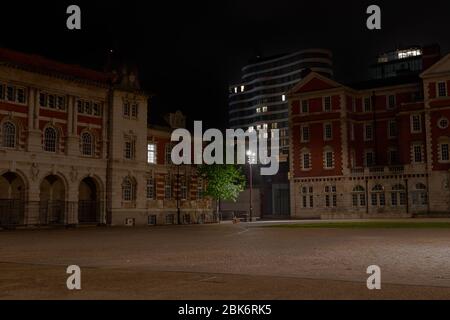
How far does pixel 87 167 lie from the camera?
49.4 m

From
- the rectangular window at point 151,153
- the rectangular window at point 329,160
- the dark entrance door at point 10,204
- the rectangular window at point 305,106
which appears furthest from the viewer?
the rectangular window at point 305,106

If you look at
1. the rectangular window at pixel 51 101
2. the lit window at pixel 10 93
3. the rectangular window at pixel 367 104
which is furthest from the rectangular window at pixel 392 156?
the lit window at pixel 10 93

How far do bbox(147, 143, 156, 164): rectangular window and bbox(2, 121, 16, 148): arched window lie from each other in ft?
51.9

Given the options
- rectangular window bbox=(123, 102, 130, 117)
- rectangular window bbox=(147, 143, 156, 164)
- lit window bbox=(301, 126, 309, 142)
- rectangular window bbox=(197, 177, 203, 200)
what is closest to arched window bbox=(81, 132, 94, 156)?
rectangular window bbox=(123, 102, 130, 117)

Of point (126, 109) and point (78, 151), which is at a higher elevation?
point (126, 109)

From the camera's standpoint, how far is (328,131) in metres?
71.0

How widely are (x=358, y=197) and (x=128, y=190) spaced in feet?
101

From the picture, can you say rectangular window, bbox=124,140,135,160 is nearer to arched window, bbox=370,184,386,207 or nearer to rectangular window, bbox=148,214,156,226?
rectangular window, bbox=148,214,156,226

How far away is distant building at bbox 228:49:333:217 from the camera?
136000 millimetres

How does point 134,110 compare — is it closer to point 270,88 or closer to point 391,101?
point 391,101

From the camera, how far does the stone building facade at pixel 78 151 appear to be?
4403cm

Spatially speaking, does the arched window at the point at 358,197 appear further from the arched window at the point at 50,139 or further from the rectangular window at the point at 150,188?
the arched window at the point at 50,139

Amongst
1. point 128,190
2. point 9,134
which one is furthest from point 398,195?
point 9,134

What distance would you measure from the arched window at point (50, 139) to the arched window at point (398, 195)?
1608 inches
